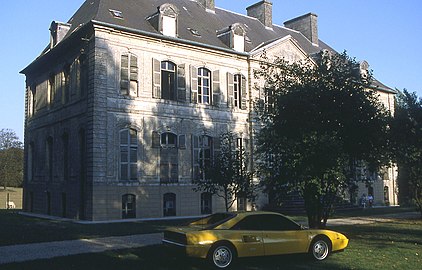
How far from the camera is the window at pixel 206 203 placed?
2903 cm

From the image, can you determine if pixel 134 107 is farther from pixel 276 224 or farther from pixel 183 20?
pixel 276 224

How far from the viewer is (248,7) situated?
40.8 meters

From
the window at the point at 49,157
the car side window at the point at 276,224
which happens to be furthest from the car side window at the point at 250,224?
the window at the point at 49,157

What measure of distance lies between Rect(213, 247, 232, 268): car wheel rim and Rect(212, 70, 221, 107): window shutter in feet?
66.3

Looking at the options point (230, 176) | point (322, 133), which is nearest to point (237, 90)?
point (230, 176)

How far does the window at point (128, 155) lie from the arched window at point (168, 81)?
3417 millimetres

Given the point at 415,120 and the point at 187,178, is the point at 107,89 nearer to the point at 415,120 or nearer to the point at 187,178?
the point at 187,178

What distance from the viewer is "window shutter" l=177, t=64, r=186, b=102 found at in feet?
93.7

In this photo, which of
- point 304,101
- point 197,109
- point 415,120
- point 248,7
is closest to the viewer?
point 304,101

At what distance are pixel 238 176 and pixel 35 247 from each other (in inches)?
405

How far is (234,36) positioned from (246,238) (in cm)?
2260

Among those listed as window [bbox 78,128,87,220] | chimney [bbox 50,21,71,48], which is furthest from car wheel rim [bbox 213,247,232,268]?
Result: chimney [bbox 50,21,71,48]

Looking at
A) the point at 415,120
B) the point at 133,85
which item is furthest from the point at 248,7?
the point at 415,120

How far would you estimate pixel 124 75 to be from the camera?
26.2 meters
